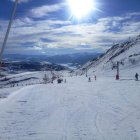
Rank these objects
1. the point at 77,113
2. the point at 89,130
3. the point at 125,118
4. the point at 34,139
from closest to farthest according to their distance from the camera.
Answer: the point at 34,139
the point at 89,130
the point at 125,118
the point at 77,113

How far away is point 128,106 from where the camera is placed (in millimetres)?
24656

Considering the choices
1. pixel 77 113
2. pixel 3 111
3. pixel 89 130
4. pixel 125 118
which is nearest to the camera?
pixel 89 130

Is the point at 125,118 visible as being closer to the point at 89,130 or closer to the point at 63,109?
the point at 89,130

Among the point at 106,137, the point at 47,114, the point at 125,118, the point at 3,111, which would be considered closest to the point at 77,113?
the point at 47,114

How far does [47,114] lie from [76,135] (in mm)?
7196

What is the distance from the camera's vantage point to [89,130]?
16.6 metres

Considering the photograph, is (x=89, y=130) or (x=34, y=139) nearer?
(x=34, y=139)

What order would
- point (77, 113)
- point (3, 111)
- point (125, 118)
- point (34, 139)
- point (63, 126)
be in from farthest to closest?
point (3, 111) → point (77, 113) → point (125, 118) → point (63, 126) → point (34, 139)

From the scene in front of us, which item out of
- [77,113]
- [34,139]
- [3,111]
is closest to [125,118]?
[77,113]

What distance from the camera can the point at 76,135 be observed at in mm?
15641

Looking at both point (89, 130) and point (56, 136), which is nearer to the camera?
point (56, 136)

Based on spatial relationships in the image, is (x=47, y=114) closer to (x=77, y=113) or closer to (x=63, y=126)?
(x=77, y=113)

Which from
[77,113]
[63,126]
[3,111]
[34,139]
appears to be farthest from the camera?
[3,111]

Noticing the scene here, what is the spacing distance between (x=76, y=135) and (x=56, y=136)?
2.91ft
